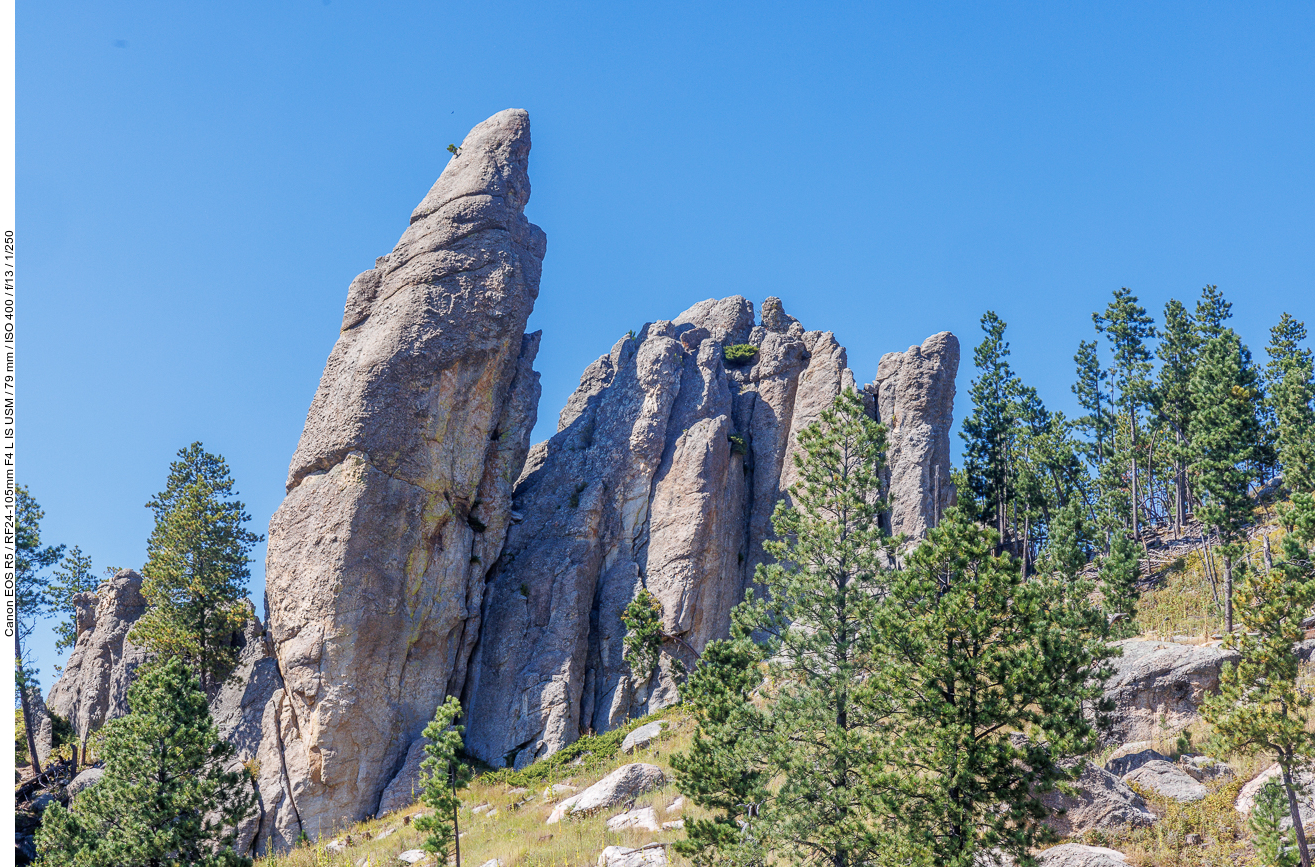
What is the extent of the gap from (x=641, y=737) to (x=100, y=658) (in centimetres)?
3657

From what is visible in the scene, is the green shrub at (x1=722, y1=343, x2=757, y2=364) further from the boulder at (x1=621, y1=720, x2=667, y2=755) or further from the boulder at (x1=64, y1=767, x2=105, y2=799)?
the boulder at (x1=64, y1=767, x2=105, y2=799)

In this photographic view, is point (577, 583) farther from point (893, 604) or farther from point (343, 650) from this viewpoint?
point (893, 604)

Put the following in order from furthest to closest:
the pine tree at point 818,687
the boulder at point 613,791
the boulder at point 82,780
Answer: the boulder at point 82,780, the boulder at point 613,791, the pine tree at point 818,687

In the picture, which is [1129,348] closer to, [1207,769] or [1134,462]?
[1134,462]

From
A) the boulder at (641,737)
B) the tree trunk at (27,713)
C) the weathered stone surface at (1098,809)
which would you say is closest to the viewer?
the weathered stone surface at (1098,809)

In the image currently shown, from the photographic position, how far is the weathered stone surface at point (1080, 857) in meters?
21.3

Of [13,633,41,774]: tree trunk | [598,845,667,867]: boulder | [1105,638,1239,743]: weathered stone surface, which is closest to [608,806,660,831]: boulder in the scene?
[598,845,667,867]: boulder

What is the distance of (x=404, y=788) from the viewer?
43250mm

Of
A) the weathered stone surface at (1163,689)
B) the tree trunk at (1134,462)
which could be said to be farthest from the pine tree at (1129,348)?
the weathered stone surface at (1163,689)

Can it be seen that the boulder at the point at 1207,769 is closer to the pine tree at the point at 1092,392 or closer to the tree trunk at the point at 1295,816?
the tree trunk at the point at 1295,816

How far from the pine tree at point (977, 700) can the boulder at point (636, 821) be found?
37.8ft

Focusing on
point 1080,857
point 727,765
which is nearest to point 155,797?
point 727,765

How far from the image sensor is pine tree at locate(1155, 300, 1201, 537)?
217 ft

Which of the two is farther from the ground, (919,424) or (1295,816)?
(919,424)
